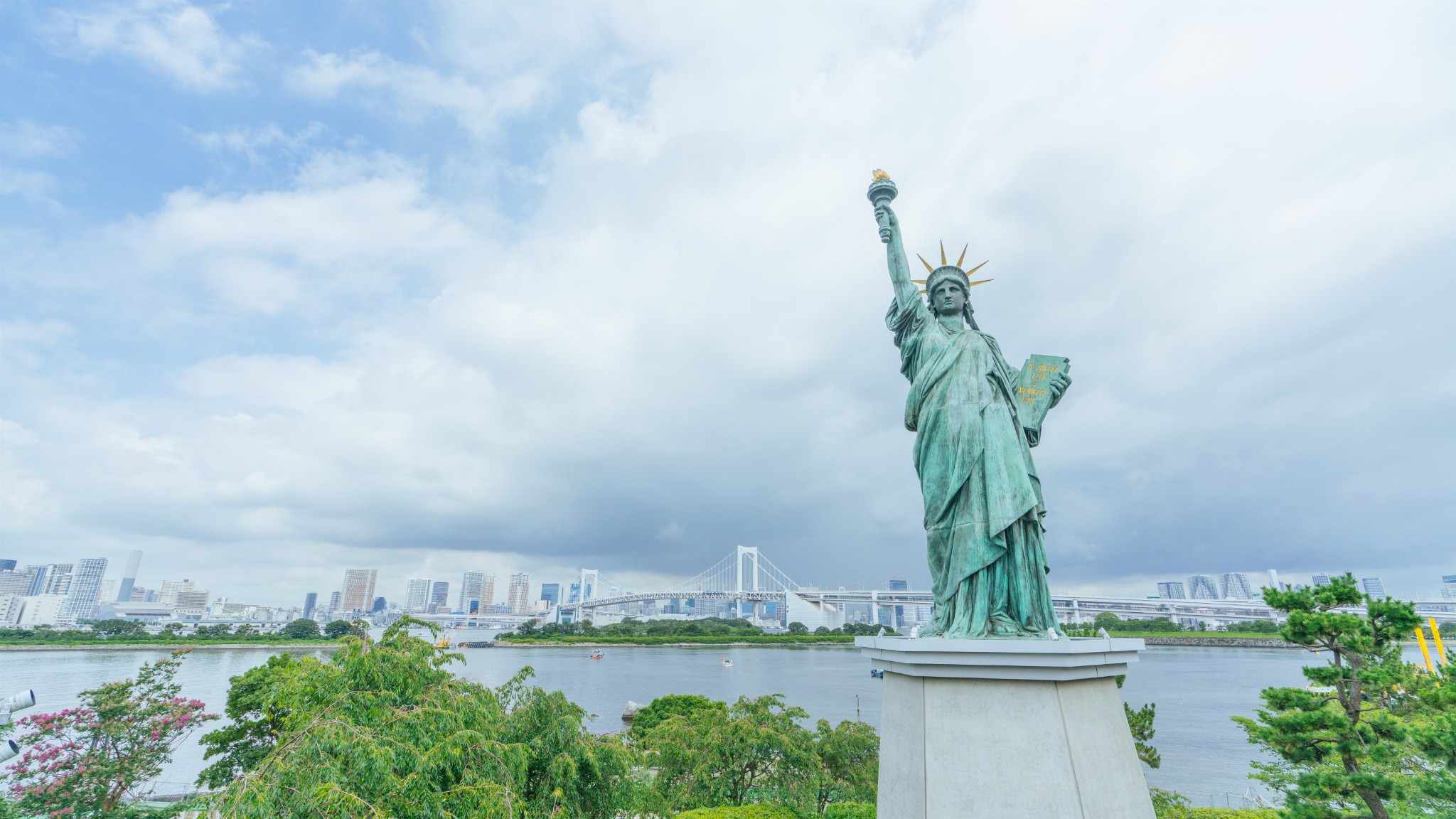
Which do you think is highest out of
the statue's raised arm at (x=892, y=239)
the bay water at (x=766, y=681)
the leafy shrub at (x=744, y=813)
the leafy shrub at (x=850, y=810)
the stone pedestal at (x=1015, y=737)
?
the statue's raised arm at (x=892, y=239)

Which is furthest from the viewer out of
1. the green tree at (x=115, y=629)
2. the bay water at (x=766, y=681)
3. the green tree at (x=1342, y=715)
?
the green tree at (x=115, y=629)

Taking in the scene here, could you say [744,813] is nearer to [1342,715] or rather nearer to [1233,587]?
[1342,715]

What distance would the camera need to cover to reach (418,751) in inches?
164

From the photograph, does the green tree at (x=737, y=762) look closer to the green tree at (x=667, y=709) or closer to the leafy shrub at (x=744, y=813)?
the leafy shrub at (x=744, y=813)

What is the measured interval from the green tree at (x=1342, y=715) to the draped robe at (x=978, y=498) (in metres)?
4.31

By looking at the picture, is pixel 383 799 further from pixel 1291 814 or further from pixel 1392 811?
pixel 1392 811

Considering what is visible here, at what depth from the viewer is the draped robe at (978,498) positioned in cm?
494

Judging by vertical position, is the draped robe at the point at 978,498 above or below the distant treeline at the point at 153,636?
above

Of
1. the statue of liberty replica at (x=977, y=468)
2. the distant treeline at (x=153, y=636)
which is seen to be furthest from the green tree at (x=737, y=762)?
the distant treeline at (x=153, y=636)

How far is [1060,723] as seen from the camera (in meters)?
4.05

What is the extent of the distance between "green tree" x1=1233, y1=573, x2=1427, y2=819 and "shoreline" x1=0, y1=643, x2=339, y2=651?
49134mm

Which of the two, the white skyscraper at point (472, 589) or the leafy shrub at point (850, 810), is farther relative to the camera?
the white skyscraper at point (472, 589)

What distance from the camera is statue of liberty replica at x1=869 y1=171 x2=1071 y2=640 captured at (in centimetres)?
495

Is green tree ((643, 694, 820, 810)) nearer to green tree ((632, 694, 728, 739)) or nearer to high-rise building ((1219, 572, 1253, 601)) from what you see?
green tree ((632, 694, 728, 739))
